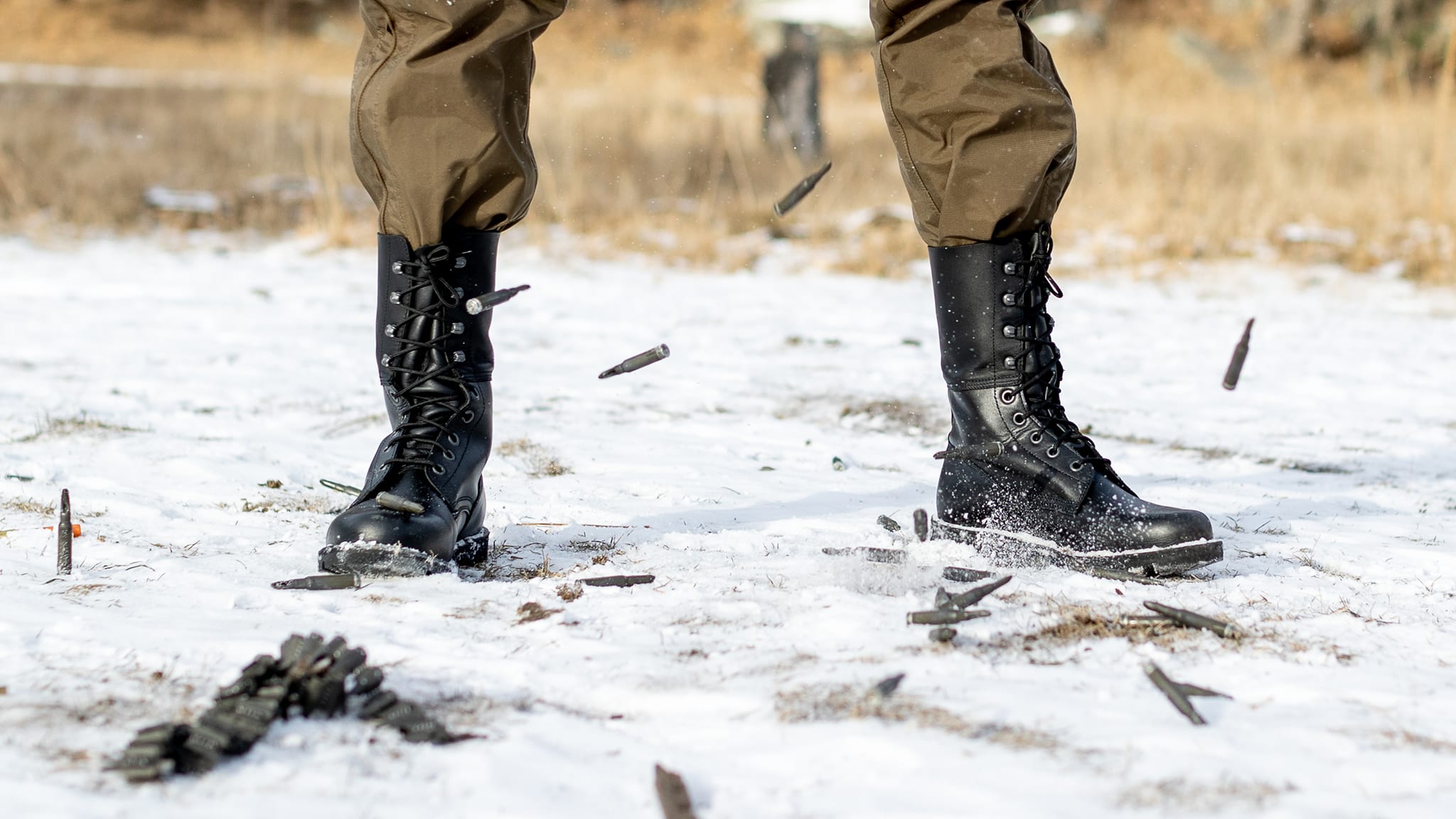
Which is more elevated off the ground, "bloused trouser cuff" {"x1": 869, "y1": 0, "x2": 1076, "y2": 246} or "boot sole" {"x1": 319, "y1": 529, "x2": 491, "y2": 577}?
"bloused trouser cuff" {"x1": 869, "y1": 0, "x2": 1076, "y2": 246}

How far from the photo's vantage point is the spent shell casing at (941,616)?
1.54m

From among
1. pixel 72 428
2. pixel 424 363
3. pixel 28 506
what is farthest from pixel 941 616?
pixel 72 428

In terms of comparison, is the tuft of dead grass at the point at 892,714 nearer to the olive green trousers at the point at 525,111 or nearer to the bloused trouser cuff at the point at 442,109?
the olive green trousers at the point at 525,111

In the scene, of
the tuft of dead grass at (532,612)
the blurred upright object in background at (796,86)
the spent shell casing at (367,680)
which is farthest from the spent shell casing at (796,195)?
the blurred upright object in background at (796,86)

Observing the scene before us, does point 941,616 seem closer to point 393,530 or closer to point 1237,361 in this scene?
point 393,530

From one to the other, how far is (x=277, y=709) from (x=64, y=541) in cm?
68

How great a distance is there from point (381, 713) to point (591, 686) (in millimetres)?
225

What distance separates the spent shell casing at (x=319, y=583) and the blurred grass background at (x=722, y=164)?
4.18 m

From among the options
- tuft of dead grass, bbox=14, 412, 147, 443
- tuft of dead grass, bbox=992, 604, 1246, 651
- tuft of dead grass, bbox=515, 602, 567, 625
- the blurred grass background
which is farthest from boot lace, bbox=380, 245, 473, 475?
the blurred grass background

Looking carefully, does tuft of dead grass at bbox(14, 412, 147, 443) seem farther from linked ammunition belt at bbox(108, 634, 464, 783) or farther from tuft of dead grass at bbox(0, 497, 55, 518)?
linked ammunition belt at bbox(108, 634, 464, 783)

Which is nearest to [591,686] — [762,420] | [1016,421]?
[1016,421]

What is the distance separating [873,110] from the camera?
11.2 meters

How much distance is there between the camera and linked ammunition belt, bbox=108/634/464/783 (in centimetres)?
114

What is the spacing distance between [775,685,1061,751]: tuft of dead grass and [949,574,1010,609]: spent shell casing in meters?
0.29
